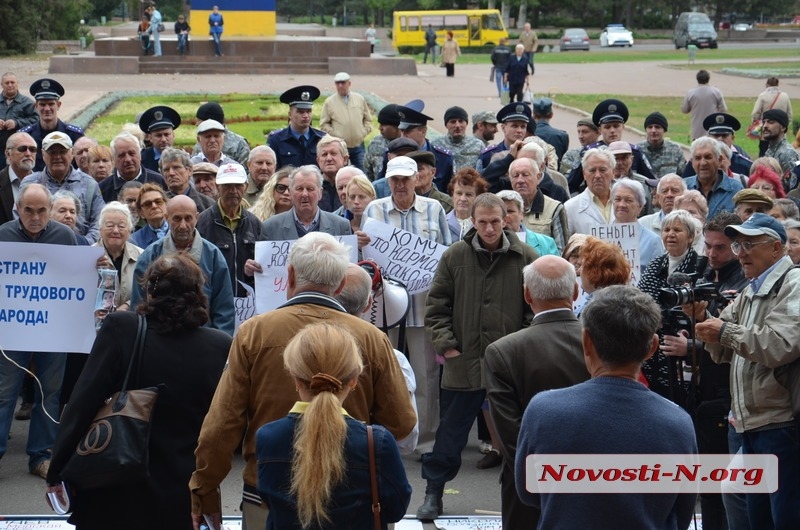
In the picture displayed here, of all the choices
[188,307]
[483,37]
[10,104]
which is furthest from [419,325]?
[483,37]

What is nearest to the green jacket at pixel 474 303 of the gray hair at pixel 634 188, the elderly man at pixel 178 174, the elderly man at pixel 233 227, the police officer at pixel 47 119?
the elderly man at pixel 233 227

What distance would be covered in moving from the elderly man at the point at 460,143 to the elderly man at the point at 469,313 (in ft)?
19.3

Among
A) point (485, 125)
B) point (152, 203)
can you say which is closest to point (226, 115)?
point (485, 125)

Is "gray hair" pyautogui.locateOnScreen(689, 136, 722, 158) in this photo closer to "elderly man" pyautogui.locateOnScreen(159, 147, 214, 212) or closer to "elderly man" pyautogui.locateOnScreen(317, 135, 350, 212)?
"elderly man" pyautogui.locateOnScreen(317, 135, 350, 212)

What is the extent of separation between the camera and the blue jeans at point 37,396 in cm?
801

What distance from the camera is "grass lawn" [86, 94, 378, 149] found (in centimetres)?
2444

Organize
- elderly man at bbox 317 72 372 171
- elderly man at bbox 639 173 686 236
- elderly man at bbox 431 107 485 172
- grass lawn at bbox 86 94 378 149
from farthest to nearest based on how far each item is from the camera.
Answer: grass lawn at bbox 86 94 378 149, elderly man at bbox 317 72 372 171, elderly man at bbox 431 107 485 172, elderly man at bbox 639 173 686 236

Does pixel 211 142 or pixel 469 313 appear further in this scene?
pixel 211 142

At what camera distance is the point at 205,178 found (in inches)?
405

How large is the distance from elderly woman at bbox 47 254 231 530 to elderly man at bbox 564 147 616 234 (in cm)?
488

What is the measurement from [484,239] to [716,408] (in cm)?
179

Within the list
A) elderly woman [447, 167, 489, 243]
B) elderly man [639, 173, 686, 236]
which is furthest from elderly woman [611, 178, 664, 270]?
elderly woman [447, 167, 489, 243]

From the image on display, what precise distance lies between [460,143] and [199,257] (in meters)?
6.34

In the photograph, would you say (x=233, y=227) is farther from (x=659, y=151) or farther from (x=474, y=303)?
(x=659, y=151)
